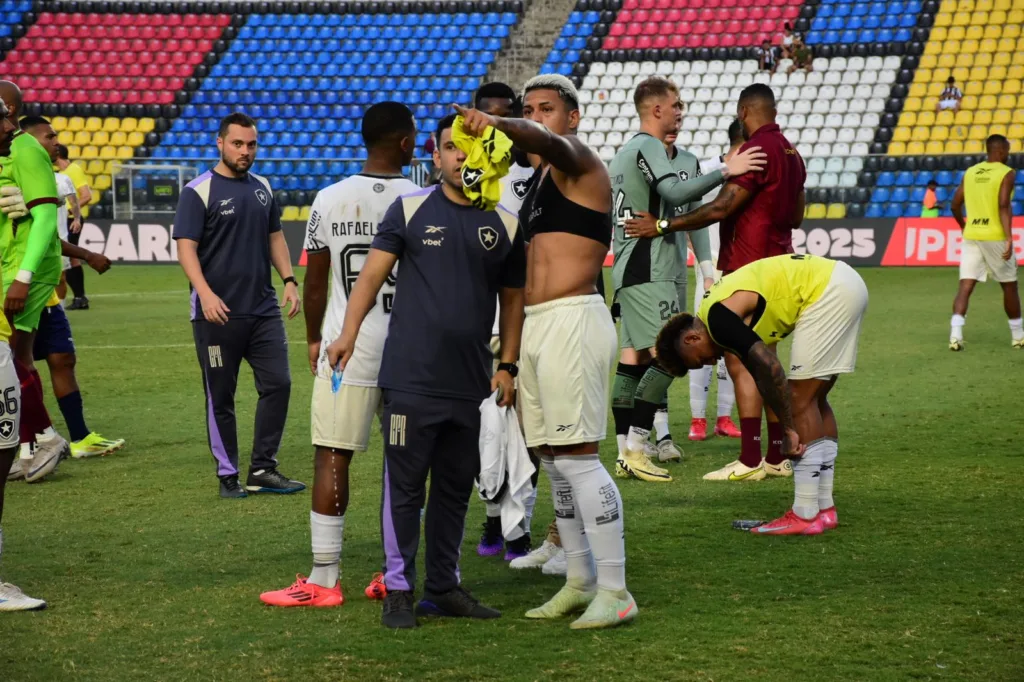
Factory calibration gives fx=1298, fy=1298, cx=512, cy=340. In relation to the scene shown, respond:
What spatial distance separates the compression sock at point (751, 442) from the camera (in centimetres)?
776

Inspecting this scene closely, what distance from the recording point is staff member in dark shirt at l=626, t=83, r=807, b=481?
768cm

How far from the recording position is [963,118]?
96.9ft

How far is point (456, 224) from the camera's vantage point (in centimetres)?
494

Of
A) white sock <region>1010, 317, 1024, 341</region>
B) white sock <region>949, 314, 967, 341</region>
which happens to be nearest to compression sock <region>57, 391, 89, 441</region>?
white sock <region>949, 314, 967, 341</region>

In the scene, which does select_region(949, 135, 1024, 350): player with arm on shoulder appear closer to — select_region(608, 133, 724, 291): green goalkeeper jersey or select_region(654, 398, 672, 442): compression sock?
select_region(654, 398, 672, 442): compression sock

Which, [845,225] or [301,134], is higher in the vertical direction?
[301,134]

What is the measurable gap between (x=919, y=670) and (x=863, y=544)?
1823 mm

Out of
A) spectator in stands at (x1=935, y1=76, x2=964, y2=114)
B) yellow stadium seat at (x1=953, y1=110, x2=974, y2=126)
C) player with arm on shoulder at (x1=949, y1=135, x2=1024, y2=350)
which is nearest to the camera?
player with arm on shoulder at (x1=949, y1=135, x2=1024, y2=350)

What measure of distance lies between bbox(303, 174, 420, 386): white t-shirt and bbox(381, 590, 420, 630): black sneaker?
3.07 feet

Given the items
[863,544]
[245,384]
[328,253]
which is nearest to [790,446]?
[863,544]

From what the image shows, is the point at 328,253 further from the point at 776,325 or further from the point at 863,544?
the point at 863,544

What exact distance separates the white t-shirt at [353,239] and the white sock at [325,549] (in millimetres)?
600

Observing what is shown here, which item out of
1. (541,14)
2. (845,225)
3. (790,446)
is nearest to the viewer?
(790,446)

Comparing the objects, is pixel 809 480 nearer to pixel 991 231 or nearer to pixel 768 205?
pixel 768 205
